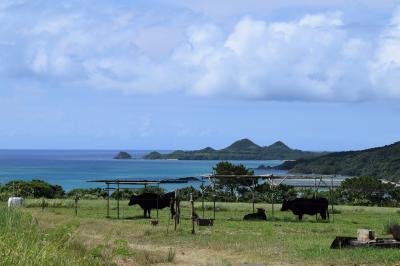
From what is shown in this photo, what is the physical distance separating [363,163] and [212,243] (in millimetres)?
78428

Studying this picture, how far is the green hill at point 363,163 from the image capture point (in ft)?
273

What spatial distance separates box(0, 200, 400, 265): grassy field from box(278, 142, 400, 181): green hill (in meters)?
54.4

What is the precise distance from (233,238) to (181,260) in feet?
15.0

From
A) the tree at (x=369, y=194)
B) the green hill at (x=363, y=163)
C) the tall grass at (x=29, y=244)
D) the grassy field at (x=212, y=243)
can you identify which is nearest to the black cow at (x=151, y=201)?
the grassy field at (x=212, y=243)

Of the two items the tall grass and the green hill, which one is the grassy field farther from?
the green hill

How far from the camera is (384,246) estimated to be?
16.8 meters

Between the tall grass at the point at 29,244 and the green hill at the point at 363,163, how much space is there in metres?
70.0

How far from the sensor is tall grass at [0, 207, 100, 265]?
7915 mm

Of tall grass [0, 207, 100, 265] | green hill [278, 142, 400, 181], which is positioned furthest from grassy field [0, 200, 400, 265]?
green hill [278, 142, 400, 181]

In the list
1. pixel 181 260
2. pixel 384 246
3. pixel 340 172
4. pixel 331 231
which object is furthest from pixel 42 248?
pixel 340 172

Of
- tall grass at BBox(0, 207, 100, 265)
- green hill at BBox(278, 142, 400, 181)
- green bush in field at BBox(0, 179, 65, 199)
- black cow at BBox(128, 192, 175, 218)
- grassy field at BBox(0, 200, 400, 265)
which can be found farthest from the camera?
green hill at BBox(278, 142, 400, 181)

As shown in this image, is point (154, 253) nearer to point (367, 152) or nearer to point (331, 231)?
point (331, 231)

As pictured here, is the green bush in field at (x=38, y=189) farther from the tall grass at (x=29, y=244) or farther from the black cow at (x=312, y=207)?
the tall grass at (x=29, y=244)

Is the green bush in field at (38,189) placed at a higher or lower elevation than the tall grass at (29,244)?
lower
